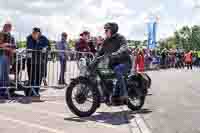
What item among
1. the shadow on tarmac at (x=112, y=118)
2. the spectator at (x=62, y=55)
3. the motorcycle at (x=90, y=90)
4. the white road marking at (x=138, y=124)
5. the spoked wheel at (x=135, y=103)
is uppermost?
the spectator at (x=62, y=55)

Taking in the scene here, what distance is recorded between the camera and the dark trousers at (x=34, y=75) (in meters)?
12.9

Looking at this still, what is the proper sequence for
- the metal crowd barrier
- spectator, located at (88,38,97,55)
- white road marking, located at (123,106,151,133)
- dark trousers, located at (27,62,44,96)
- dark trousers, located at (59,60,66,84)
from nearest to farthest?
1. white road marking, located at (123,106,151,133)
2. the metal crowd barrier
3. dark trousers, located at (27,62,44,96)
4. dark trousers, located at (59,60,66,84)
5. spectator, located at (88,38,97,55)

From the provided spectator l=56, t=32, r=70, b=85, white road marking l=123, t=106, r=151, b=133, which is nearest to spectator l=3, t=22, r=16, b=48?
spectator l=56, t=32, r=70, b=85

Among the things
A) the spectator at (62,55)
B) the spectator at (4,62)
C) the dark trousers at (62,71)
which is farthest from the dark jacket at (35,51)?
the dark trousers at (62,71)

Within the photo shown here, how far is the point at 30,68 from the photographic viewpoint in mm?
12992

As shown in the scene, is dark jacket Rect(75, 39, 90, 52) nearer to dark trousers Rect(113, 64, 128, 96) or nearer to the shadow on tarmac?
the shadow on tarmac

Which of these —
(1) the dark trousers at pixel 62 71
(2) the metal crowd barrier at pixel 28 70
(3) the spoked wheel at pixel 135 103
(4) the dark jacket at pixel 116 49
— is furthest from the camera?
(1) the dark trousers at pixel 62 71

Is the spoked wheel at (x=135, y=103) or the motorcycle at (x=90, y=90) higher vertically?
the motorcycle at (x=90, y=90)

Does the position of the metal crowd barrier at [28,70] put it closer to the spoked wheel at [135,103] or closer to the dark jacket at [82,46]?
the dark jacket at [82,46]

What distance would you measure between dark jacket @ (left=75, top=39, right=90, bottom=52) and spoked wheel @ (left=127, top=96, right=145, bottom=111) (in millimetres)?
5174

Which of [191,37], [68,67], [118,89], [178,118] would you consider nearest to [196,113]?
[178,118]

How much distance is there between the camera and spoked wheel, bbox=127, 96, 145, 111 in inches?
432

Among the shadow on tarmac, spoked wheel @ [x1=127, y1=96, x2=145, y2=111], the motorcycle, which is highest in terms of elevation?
the motorcycle

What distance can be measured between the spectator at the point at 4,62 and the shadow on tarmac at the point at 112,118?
2.98m
